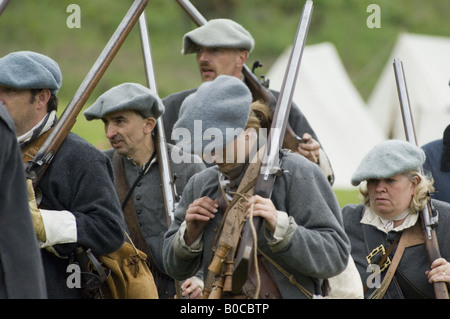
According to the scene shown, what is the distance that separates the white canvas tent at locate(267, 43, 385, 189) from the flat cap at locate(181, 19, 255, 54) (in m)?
8.61

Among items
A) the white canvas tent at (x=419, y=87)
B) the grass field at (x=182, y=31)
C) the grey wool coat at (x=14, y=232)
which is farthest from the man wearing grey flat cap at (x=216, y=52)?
the grass field at (x=182, y=31)

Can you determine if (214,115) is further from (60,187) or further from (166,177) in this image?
(166,177)

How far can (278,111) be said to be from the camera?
4.24 m

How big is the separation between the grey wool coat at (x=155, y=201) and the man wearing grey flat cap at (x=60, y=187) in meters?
0.96

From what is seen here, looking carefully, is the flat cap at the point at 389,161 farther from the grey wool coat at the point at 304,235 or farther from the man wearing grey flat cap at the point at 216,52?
the grey wool coat at the point at 304,235

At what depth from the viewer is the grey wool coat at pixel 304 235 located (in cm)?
389

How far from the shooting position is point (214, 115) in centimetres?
404

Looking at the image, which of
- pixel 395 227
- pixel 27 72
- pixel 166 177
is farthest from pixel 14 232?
pixel 395 227

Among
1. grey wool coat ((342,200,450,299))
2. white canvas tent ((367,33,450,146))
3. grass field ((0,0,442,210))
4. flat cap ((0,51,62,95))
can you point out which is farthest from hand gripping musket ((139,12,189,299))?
grass field ((0,0,442,210))

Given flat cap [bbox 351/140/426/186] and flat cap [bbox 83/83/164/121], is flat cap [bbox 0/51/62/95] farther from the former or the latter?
flat cap [bbox 351/140/426/186]

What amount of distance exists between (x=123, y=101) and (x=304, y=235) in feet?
6.01

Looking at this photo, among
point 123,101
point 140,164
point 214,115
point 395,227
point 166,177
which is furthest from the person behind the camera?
point 140,164

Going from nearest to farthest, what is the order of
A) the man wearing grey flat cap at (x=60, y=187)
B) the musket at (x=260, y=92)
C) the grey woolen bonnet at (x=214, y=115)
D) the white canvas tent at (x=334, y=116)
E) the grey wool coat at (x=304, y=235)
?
the grey wool coat at (x=304, y=235) → the grey woolen bonnet at (x=214, y=115) → the man wearing grey flat cap at (x=60, y=187) → the musket at (x=260, y=92) → the white canvas tent at (x=334, y=116)
